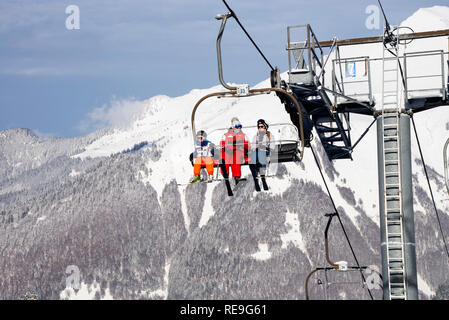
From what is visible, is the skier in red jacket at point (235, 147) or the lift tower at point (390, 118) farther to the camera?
the lift tower at point (390, 118)

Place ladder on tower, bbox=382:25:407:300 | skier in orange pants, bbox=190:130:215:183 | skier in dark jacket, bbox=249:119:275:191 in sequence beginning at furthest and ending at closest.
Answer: ladder on tower, bbox=382:25:407:300, skier in orange pants, bbox=190:130:215:183, skier in dark jacket, bbox=249:119:275:191

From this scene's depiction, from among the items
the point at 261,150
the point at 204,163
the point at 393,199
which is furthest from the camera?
the point at 393,199

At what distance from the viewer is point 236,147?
24641 millimetres

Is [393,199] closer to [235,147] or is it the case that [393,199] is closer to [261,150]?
[261,150]

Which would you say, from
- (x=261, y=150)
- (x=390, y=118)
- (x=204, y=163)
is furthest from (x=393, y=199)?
(x=204, y=163)

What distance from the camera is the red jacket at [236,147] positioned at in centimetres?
2458

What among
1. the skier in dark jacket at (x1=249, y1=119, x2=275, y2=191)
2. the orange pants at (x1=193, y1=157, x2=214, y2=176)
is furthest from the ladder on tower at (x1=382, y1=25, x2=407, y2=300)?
the orange pants at (x1=193, y1=157, x2=214, y2=176)

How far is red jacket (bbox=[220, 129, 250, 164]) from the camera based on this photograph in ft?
80.6

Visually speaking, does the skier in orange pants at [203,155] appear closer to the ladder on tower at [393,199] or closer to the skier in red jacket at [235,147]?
the skier in red jacket at [235,147]

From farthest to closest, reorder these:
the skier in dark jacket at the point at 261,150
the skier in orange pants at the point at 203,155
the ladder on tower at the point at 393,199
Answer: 1. the ladder on tower at the point at 393,199
2. the skier in orange pants at the point at 203,155
3. the skier in dark jacket at the point at 261,150

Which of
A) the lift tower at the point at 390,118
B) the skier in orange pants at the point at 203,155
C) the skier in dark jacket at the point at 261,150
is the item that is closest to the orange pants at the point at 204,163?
the skier in orange pants at the point at 203,155

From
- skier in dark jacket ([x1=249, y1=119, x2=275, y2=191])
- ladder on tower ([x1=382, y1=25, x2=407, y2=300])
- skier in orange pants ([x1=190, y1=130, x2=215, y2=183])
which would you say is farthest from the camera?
ladder on tower ([x1=382, y1=25, x2=407, y2=300])

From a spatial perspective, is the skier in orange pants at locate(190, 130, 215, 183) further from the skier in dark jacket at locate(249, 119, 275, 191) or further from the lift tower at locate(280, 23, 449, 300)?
the lift tower at locate(280, 23, 449, 300)

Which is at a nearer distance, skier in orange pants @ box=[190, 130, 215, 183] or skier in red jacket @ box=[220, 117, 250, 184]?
skier in red jacket @ box=[220, 117, 250, 184]
